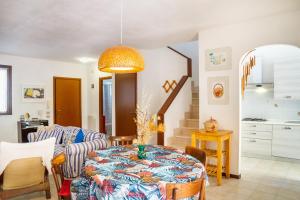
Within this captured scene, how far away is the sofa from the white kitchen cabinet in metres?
3.47

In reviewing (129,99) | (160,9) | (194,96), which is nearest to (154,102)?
(129,99)

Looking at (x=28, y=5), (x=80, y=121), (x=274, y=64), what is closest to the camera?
(x=28, y=5)

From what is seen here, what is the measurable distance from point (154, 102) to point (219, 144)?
2.77 m

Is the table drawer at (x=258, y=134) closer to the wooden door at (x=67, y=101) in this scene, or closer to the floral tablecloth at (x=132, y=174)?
the floral tablecloth at (x=132, y=174)

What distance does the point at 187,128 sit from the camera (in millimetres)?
5148

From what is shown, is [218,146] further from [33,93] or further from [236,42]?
[33,93]

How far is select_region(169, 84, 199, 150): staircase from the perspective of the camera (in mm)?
4807

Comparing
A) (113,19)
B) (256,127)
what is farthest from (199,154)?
(256,127)

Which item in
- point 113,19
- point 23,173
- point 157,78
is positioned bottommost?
point 23,173

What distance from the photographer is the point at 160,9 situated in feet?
10.1

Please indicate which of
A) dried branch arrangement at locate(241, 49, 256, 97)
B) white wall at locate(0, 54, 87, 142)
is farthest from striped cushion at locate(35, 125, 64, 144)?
dried branch arrangement at locate(241, 49, 256, 97)

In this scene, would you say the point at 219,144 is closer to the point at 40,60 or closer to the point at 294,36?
the point at 294,36

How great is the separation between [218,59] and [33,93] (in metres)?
5.33

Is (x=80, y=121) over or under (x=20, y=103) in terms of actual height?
under
